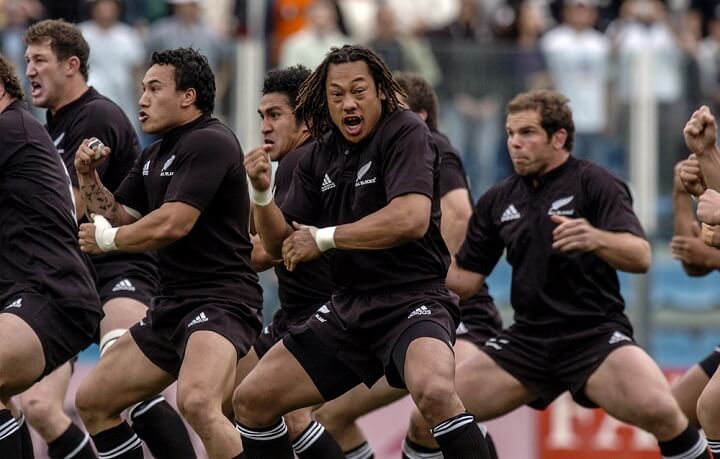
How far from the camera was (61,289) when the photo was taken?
8.73 meters

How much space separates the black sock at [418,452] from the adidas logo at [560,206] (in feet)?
5.55

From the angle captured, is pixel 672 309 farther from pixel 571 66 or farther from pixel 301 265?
pixel 301 265

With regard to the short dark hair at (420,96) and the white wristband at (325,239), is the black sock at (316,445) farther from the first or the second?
the short dark hair at (420,96)

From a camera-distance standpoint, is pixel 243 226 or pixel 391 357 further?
pixel 243 226

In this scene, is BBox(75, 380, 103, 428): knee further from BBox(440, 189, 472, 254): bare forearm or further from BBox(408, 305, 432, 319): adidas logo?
BBox(440, 189, 472, 254): bare forearm

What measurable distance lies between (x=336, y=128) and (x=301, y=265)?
1.17m

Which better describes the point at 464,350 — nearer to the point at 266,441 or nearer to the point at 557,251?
the point at 557,251

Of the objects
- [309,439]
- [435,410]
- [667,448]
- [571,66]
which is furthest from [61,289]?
[571,66]

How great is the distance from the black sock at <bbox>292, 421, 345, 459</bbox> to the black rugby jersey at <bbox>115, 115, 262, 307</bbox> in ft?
3.12

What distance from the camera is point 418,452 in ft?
32.8

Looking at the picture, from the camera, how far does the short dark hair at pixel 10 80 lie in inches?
357

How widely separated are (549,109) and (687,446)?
7.56 ft

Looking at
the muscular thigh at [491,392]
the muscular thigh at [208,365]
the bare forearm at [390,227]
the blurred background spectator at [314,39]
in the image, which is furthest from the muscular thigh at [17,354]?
the blurred background spectator at [314,39]

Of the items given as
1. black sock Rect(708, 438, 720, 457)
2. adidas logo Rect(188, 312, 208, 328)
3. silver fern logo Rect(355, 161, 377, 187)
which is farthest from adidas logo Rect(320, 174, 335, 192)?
black sock Rect(708, 438, 720, 457)
